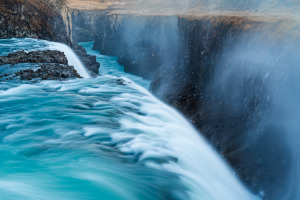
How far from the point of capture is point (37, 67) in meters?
9.09

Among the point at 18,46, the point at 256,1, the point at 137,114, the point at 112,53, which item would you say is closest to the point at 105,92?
the point at 137,114

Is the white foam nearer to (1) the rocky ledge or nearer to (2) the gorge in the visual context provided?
(2) the gorge

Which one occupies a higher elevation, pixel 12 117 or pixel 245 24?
pixel 245 24

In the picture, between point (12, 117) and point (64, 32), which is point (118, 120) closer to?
point (12, 117)

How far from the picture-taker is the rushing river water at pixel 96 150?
13.7ft

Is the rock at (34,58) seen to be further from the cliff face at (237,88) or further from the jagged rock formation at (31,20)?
the jagged rock formation at (31,20)

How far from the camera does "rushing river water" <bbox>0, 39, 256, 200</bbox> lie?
13.7 ft

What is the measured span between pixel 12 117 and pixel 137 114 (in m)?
2.93

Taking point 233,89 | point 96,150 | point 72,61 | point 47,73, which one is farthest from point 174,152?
point 72,61

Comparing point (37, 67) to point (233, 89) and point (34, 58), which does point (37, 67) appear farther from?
point (233, 89)

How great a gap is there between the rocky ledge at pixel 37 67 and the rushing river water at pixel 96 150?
16.6 inches

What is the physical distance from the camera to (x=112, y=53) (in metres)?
38.9

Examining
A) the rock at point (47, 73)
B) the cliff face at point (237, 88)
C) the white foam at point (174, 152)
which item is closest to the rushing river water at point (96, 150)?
the white foam at point (174, 152)

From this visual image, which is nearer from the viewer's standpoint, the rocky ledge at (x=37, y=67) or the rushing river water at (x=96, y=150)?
the rushing river water at (x=96, y=150)
